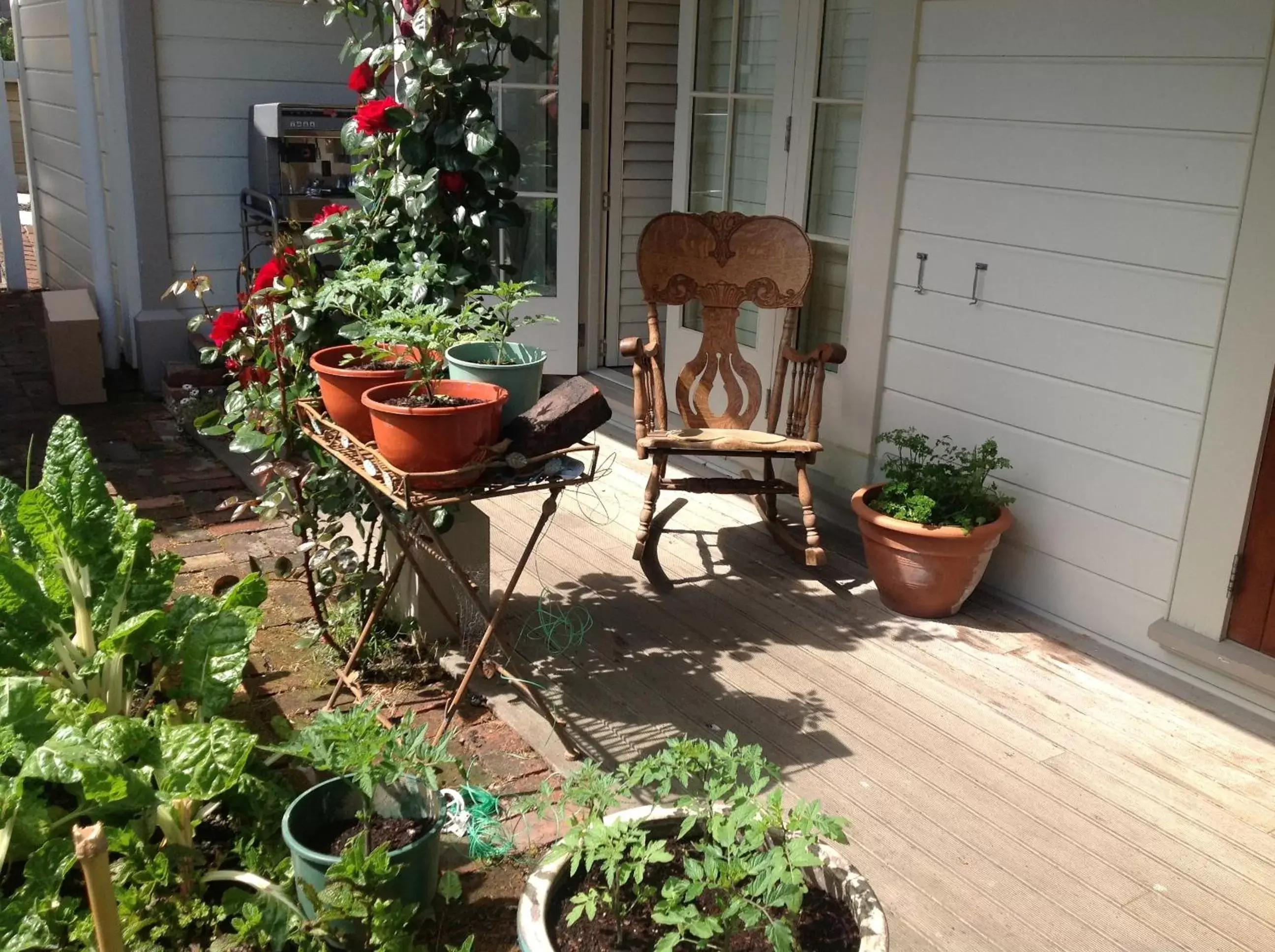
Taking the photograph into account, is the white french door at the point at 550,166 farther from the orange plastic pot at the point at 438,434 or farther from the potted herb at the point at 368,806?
the potted herb at the point at 368,806

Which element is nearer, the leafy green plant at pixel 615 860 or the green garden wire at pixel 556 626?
the leafy green plant at pixel 615 860

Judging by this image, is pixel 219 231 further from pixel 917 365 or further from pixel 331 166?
pixel 917 365

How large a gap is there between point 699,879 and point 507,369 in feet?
4.07

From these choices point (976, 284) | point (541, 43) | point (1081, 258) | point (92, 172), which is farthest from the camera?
point (92, 172)

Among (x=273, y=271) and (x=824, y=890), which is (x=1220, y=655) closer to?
(x=824, y=890)

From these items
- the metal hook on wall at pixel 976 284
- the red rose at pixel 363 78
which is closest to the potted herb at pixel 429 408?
the red rose at pixel 363 78

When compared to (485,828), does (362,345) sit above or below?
above

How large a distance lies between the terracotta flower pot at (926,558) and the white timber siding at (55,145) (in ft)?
13.9

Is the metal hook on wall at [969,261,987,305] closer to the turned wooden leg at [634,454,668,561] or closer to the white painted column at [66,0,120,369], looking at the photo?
the turned wooden leg at [634,454,668,561]

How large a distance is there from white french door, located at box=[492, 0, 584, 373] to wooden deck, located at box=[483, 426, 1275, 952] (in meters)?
1.72

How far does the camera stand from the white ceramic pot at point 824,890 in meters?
1.63

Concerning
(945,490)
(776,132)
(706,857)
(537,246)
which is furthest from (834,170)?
(706,857)

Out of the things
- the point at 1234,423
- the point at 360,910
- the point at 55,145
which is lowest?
the point at 360,910

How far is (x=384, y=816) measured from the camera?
82.0 inches
